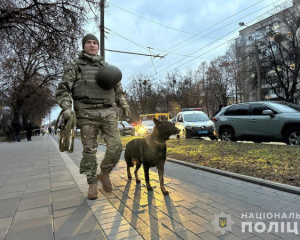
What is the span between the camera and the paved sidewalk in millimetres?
2211

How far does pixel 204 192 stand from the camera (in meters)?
3.37

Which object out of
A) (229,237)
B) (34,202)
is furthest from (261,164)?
(34,202)

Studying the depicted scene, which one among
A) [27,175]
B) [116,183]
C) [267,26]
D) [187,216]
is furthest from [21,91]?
[267,26]

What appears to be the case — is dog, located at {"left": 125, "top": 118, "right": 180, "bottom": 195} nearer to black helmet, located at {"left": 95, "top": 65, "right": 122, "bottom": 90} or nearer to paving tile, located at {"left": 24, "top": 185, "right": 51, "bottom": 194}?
black helmet, located at {"left": 95, "top": 65, "right": 122, "bottom": 90}

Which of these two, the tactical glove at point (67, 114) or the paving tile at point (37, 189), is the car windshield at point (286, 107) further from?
the paving tile at point (37, 189)

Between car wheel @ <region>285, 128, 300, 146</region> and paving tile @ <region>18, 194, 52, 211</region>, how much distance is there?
715cm

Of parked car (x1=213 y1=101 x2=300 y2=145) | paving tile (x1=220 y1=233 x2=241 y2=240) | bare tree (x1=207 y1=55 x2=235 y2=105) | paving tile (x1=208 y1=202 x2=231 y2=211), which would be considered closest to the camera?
paving tile (x1=220 y1=233 x2=241 y2=240)

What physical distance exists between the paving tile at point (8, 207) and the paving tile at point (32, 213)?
0.11m

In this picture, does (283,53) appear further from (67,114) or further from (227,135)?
(67,114)

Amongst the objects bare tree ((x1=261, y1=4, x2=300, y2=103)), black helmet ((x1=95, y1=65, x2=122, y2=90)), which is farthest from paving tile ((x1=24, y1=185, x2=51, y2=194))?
bare tree ((x1=261, y1=4, x2=300, y2=103))

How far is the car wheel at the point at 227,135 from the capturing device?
30.4 feet

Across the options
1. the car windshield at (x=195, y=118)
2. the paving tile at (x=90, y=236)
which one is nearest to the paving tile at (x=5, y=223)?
the paving tile at (x=90, y=236)

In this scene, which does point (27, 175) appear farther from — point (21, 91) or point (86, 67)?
point (21, 91)

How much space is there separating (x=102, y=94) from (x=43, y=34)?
7.36m
